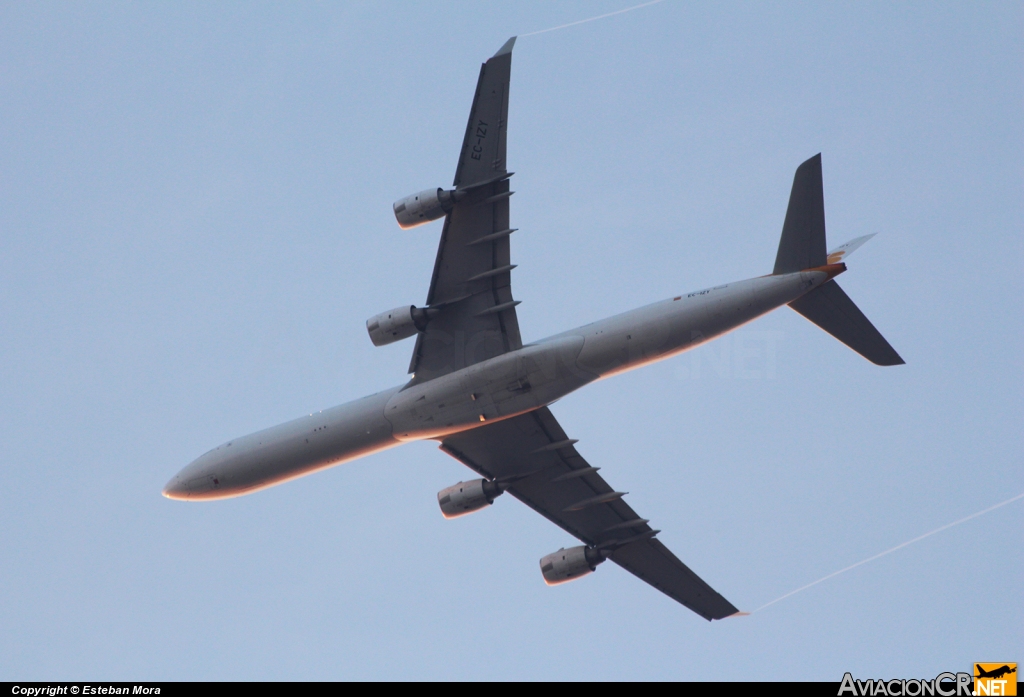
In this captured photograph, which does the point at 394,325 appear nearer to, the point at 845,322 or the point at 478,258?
the point at 478,258

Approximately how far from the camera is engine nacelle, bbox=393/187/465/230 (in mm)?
34438

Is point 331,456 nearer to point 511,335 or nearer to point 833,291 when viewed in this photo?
point 511,335

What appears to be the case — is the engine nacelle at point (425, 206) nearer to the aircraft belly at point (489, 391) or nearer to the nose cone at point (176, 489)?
the aircraft belly at point (489, 391)

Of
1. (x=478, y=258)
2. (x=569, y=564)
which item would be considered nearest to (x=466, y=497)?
(x=569, y=564)

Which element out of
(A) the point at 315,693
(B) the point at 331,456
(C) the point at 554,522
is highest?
(B) the point at 331,456

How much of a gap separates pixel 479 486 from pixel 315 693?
1033 cm

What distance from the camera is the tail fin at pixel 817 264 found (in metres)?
33.6

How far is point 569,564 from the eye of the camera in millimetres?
41531

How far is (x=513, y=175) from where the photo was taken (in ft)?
112

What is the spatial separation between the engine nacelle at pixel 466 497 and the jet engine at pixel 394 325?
707 cm

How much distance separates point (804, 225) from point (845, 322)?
3279 millimetres

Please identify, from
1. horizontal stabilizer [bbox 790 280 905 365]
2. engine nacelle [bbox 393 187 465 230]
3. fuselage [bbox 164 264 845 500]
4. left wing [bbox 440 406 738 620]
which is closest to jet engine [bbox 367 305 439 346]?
fuselage [bbox 164 264 845 500]

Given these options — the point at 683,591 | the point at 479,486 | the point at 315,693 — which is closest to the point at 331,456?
the point at 479,486

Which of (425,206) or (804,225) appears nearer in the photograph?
(804,225)
